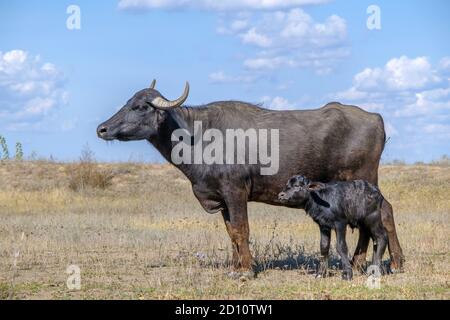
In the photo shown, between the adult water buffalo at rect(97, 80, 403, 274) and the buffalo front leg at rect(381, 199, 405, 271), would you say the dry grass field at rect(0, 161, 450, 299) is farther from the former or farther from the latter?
the adult water buffalo at rect(97, 80, 403, 274)

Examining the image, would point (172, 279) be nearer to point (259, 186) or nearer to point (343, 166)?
point (259, 186)

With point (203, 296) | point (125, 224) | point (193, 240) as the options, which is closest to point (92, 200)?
point (125, 224)

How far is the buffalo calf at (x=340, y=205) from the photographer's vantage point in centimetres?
1185

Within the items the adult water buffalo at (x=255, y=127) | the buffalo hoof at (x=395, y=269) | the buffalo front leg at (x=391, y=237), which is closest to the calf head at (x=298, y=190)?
the adult water buffalo at (x=255, y=127)

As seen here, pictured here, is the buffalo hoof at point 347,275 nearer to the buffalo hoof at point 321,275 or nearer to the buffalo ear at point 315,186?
the buffalo hoof at point 321,275

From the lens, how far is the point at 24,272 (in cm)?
1277

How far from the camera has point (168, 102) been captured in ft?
39.9

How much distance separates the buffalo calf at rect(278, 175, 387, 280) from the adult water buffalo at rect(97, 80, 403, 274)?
65cm

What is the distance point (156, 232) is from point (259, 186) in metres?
6.50

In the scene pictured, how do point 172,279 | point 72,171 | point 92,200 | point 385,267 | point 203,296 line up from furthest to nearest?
1. point 72,171
2. point 92,200
3. point 385,267
4. point 172,279
5. point 203,296

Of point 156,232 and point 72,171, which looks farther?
point 72,171

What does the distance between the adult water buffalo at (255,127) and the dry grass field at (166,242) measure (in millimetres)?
994
